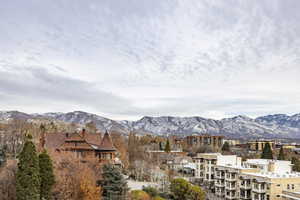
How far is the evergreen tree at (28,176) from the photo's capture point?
21375 millimetres

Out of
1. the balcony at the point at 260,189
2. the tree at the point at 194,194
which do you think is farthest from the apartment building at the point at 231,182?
the tree at the point at 194,194

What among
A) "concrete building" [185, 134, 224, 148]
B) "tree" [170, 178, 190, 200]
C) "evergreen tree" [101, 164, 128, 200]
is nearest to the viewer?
"evergreen tree" [101, 164, 128, 200]

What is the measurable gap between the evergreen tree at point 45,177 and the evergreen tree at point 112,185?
682 cm

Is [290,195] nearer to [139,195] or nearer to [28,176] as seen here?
[139,195]

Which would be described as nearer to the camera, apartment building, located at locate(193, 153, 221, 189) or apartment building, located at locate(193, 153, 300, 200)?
apartment building, located at locate(193, 153, 300, 200)

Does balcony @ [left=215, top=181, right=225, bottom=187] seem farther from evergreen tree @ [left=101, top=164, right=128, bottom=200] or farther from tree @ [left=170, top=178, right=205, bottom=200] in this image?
evergreen tree @ [left=101, top=164, right=128, bottom=200]

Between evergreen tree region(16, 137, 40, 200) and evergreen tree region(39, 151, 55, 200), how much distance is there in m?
1.58

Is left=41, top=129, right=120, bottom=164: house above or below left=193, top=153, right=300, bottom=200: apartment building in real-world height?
above

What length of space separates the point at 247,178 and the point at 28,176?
31212 mm

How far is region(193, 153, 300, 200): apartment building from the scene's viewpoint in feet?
126

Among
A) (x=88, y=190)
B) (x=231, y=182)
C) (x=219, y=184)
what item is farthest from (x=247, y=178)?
(x=88, y=190)

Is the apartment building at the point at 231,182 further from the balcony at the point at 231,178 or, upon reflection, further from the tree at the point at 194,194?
the tree at the point at 194,194

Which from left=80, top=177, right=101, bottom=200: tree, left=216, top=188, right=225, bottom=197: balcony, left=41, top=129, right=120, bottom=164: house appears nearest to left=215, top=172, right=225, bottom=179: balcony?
left=216, top=188, right=225, bottom=197: balcony

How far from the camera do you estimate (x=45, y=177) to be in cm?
2383
